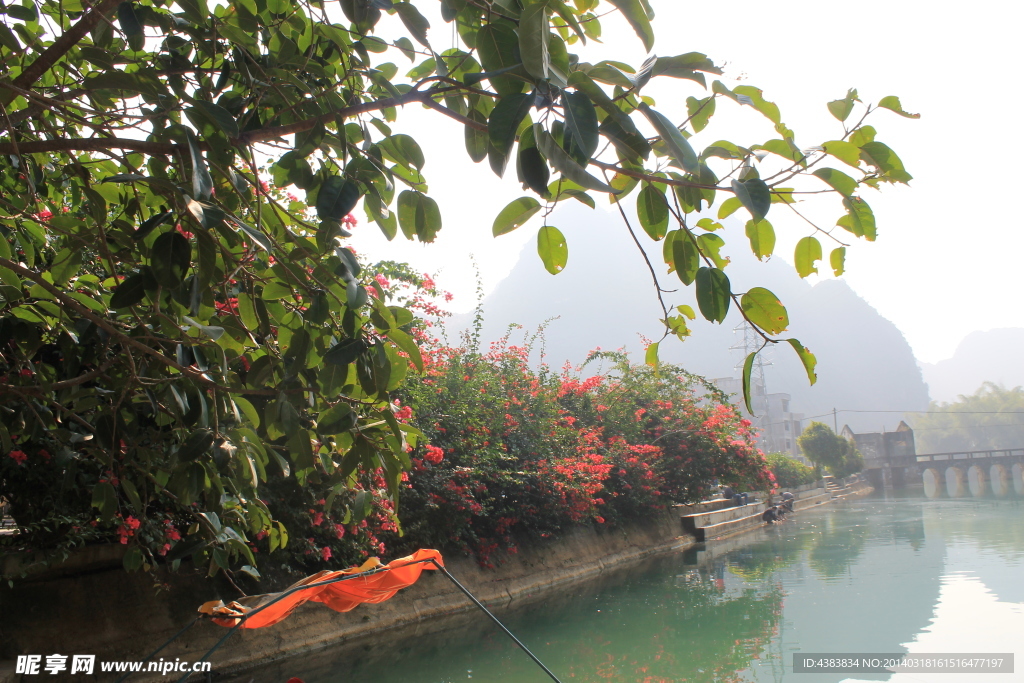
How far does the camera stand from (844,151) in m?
0.90

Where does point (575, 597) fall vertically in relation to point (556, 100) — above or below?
below

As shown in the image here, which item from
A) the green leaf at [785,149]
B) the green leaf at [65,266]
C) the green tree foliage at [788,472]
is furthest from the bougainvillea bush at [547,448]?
the green tree foliage at [788,472]

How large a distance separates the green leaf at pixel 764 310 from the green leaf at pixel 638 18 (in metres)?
0.38

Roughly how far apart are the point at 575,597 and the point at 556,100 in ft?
30.8

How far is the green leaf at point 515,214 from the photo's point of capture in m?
1.08

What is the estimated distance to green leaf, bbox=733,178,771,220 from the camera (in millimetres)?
864

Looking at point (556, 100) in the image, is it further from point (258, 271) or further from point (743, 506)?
point (743, 506)

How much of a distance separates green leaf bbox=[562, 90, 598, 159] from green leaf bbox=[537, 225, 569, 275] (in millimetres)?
361

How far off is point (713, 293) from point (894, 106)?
37 centimetres

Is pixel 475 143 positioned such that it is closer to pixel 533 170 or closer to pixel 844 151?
pixel 533 170

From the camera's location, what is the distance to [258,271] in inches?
75.9

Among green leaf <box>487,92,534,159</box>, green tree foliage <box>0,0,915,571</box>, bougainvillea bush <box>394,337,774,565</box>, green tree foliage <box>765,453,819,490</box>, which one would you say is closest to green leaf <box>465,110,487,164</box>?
green tree foliage <box>0,0,915,571</box>

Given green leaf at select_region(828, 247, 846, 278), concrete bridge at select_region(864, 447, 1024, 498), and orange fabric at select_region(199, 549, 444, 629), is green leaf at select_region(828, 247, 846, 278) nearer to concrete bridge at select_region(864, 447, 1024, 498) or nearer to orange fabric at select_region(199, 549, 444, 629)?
orange fabric at select_region(199, 549, 444, 629)

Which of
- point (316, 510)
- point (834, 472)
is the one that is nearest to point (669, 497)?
point (316, 510)
